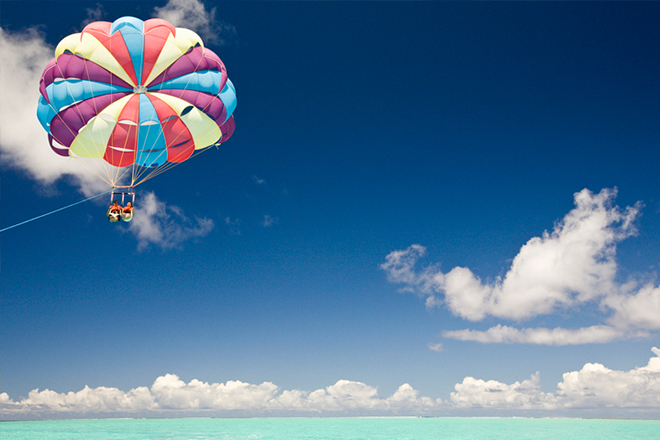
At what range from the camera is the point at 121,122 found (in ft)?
59.4

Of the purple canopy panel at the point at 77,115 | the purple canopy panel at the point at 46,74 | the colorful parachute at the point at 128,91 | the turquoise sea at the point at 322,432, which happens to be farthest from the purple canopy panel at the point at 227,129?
the turquoise sea at the point at 322,432

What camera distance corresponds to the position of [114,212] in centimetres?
1698

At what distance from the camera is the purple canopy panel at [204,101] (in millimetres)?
18531

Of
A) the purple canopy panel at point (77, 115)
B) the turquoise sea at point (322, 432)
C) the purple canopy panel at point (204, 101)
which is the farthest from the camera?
the turquoise sea at point (322, 432)

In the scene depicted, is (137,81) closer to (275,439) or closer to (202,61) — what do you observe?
(202,61)

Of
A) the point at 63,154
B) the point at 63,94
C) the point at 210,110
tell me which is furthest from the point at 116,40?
the point at 63,154

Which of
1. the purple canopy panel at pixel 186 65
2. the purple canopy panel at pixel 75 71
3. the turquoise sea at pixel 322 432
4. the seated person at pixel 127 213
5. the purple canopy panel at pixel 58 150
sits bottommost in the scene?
the turquoise sea at pixel 322 432

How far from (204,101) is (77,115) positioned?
500 centimetres

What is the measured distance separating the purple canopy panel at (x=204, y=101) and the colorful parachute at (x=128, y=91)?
0.04 meters

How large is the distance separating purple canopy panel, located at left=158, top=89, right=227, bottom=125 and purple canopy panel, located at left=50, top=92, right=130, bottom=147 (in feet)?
7.18

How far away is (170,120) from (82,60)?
3813 millimetres

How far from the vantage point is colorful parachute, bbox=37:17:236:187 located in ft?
57.0

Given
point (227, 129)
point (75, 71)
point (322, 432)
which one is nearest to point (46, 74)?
point (75, 71)

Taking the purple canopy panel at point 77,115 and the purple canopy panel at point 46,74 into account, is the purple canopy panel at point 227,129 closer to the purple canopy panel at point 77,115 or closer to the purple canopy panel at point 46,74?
the purple canopy panel at point 77,115
